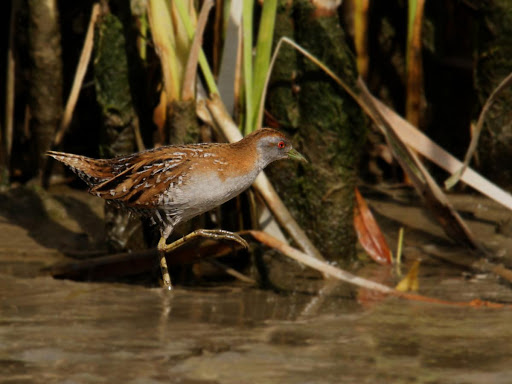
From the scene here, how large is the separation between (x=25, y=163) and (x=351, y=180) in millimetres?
2678

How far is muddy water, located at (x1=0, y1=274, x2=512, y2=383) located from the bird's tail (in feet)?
2.86

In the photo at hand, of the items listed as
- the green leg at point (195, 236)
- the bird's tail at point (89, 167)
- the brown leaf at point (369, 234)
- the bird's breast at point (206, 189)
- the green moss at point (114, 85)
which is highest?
the green moss at point (114, 85)

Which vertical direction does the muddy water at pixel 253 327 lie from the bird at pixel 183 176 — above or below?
below

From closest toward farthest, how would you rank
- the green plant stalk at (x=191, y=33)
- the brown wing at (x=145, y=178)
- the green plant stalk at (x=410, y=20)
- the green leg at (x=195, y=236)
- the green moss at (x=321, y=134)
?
the green leg at (x=195, y=236) < the brown wing at (x=145, y=178) < the green plant stalk at (x=191, y=33) < the green moss at (x=321, y=134) < the green plant stalk at (x=410, y=20)

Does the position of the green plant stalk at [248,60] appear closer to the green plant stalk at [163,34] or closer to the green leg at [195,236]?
the green plant stalk at [163,34]

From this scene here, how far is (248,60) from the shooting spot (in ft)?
16.8

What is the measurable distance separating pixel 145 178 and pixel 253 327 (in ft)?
4.46

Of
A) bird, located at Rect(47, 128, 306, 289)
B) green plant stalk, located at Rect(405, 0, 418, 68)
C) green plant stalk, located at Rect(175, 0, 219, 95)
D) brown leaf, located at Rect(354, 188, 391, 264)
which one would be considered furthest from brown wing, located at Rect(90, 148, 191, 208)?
green plant stalk, located at Rect(405, 0, 418, 68)

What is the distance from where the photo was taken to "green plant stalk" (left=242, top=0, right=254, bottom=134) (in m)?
5.05

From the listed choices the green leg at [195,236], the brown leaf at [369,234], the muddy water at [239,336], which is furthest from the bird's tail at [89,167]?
the brown leaf at [369,234]

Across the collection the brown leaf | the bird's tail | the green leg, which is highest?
the bird's tail

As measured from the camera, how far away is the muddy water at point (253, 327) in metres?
4.19

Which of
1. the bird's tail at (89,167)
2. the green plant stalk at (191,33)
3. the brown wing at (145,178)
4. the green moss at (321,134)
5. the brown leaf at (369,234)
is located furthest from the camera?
the brown leaf at (369,234)

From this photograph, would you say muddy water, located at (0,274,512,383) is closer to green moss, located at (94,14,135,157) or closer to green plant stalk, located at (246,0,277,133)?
green moss, located at (94,14,135,157)
